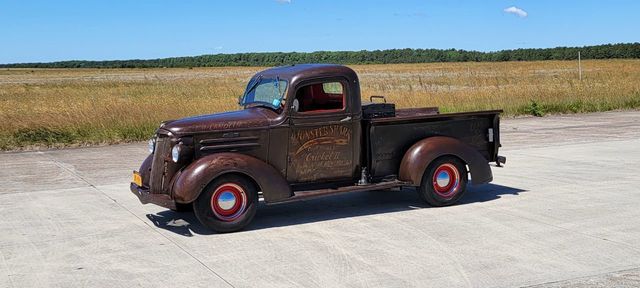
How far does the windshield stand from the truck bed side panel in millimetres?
1047

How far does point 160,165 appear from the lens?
7.38 metres

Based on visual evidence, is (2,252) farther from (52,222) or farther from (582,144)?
(582,144)

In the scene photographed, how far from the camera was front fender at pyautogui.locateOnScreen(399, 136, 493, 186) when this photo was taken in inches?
314

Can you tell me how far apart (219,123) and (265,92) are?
0.86 metres

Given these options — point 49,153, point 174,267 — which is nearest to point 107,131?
point 49,153

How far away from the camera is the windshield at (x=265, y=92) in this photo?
771 centimetres

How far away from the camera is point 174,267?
597 cm

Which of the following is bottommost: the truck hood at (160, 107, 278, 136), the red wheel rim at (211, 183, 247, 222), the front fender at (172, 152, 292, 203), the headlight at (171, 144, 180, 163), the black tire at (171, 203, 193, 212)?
the black tire at (171, 203, 193, 212)

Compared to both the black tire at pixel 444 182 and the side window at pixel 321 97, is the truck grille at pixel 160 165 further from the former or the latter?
the black tire at pixel 444 182

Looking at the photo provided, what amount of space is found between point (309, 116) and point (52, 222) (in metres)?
3.05

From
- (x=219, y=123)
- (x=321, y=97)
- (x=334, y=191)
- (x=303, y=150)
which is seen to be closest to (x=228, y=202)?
(x=219, y=123)

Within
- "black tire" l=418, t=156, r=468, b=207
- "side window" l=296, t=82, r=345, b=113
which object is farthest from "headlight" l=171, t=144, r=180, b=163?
"black tire" l=418, t=156, r=468, b=207

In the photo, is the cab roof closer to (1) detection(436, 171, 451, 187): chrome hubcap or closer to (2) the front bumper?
(1) detection(436, 171, 451, 187): chrome hubcap

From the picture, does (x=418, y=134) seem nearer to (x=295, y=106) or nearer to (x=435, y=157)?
(x=435, y=157)
